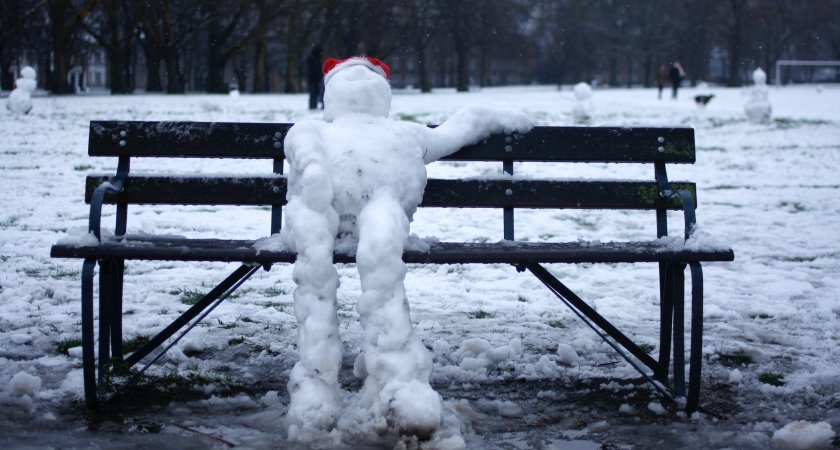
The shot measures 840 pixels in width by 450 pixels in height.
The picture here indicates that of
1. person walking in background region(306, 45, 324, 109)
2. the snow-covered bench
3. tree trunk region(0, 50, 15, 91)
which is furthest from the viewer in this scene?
tree trunk region(0, 50, 15, 91)

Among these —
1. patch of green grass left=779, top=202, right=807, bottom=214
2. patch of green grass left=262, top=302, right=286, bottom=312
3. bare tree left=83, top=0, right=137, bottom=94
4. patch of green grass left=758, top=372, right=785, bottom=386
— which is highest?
bare tree left=83, top=0, right=137, bottom=94

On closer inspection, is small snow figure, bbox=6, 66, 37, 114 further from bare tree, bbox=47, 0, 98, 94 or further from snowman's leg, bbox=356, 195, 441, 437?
bare tree, bbox=47, 0, 98, 94

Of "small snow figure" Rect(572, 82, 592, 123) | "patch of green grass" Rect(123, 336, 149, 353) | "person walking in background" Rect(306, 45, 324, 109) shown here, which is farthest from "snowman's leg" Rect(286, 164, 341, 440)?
"person walking in background" Rect(306, 45, 324, 109)

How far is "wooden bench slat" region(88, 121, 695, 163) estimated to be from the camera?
13.0ft

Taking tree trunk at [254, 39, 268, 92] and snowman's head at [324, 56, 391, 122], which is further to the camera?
tree trunk at [254, 39, 268, 92]

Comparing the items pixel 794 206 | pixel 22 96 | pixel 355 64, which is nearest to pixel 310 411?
pixel 355 64

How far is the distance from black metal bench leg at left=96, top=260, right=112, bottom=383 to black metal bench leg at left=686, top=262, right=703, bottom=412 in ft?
6.52

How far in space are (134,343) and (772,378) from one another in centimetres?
261

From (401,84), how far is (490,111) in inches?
2884

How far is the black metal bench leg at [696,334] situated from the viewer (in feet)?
11.0

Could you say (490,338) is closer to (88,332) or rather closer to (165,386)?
(165,386)

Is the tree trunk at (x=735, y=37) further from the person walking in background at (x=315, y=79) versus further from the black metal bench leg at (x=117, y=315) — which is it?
the black metal bench leg at (x=117, y=315)

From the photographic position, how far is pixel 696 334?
3377 millimetres

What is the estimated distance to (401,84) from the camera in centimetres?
7650
